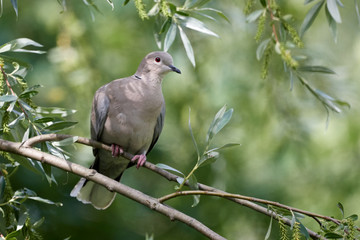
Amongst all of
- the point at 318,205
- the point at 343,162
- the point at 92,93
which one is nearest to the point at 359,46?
the point at 343,162

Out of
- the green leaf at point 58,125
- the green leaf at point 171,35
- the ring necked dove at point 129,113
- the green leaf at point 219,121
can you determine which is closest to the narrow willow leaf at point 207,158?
the green leaf at point 219,121

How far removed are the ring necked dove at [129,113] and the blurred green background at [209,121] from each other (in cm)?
29

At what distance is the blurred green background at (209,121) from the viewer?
3.02 meters

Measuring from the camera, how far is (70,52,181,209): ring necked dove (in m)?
2.64

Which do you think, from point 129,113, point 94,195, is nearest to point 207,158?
point 129,113

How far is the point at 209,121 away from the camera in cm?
305

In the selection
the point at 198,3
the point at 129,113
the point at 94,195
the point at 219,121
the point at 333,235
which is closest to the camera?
the point at 333,235

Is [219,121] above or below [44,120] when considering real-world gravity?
above

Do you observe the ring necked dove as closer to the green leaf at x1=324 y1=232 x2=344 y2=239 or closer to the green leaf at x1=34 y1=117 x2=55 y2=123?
the green leaf at x1=34 y1=117 x2=55 y2=123

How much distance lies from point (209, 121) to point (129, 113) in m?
0.59

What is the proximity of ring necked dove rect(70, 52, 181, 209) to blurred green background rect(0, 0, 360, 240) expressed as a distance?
0.95 ft

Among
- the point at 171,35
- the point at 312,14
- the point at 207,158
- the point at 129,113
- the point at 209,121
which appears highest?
the point at 312,14

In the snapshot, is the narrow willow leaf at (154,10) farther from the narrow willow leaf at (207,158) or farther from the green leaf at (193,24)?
the narrow willow leaf at (207,158)

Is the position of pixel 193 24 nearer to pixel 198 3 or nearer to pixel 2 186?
pixel 198 3
